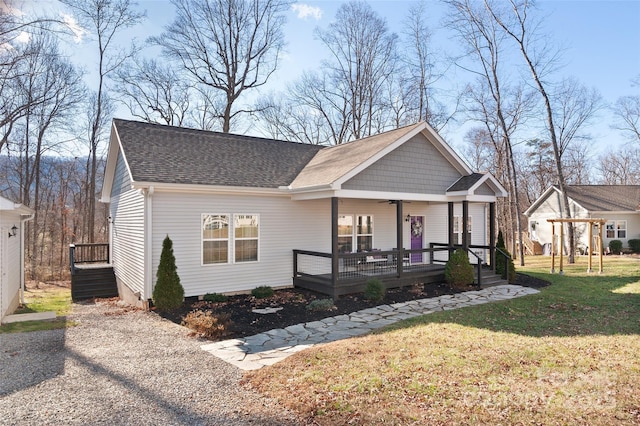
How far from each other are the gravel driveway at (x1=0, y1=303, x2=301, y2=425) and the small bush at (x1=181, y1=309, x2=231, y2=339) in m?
0.31

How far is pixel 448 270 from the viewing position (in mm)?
12805

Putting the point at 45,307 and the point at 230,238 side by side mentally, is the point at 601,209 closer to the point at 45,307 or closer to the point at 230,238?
the point at 230,238

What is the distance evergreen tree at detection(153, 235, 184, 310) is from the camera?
966 cm

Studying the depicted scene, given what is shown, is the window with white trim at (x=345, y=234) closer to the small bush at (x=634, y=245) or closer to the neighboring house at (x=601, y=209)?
the neighboring house at (x=601, y=209)

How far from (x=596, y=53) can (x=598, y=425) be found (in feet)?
58.0

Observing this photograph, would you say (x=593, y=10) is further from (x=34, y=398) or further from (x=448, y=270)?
(x=34, y=398)

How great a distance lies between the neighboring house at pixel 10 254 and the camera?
9.01 meters

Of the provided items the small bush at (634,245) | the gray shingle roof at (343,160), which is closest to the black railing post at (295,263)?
the gray shingle roof at (343,160)

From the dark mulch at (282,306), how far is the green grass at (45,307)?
2.48m

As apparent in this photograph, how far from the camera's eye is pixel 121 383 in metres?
5.30

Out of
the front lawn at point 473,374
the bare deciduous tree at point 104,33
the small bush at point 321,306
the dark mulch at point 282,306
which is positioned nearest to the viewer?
the front lawn at point 473,374

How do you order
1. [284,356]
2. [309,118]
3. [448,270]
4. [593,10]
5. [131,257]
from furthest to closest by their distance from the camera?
1. [309,118]
2. [593,10]
3. [448,270]
4. [131,257]
5. [284,356]

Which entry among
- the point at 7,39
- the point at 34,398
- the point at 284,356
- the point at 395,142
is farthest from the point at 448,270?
the point at 7,39

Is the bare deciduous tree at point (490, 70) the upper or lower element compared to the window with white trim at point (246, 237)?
upper
